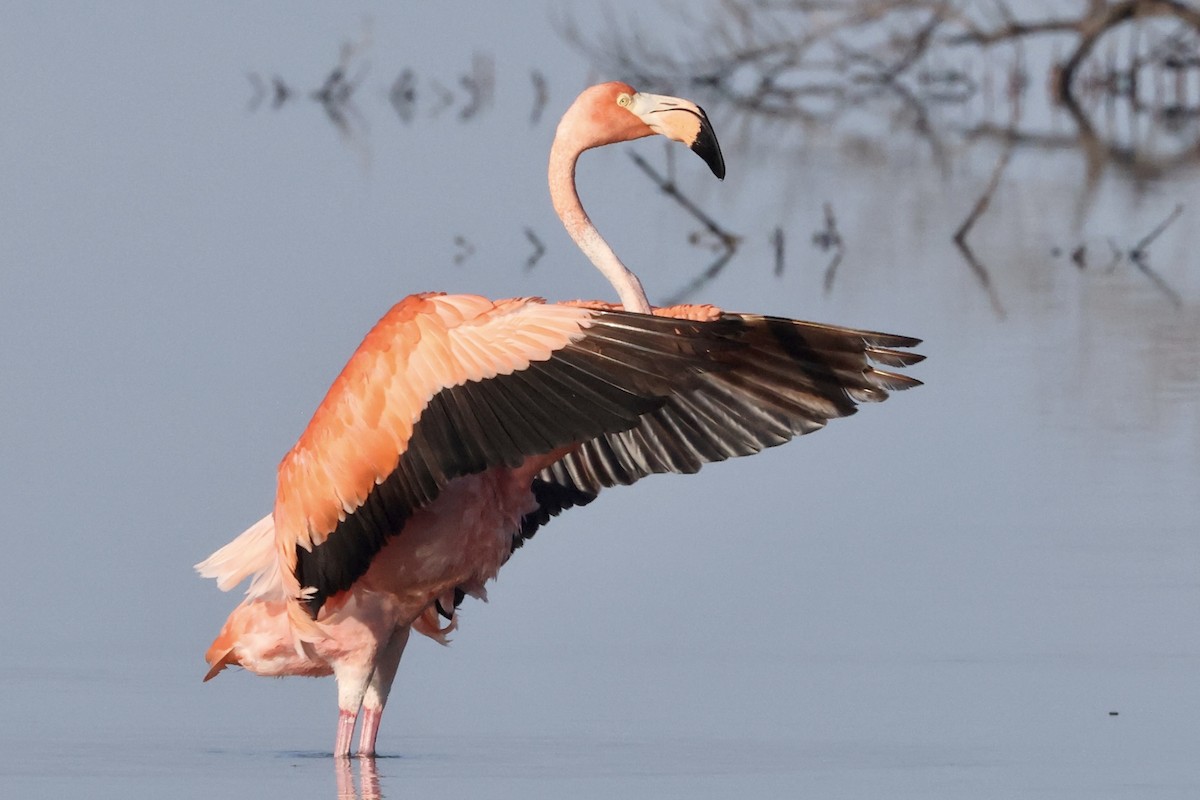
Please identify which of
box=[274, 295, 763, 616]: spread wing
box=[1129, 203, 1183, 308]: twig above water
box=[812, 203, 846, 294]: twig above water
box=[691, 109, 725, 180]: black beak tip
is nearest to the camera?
box=[274, 295, 763, 616]: spread wing

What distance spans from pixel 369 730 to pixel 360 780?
1.09ft

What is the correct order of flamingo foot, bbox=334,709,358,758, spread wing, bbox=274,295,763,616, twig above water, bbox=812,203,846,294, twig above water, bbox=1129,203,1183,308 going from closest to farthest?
spread wing, bbox=274,295,763,616, flamingo foot, bbox=334,709,358,758, twig above water, bbox=1129,203,1183,308, twig above water, bbox=812,203,846,294

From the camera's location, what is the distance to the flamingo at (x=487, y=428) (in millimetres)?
6004

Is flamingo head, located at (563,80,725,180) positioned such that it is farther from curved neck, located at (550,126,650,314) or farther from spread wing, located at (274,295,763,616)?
spread wing, located at (274,295,763,616)

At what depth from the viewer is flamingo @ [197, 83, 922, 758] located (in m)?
6.00

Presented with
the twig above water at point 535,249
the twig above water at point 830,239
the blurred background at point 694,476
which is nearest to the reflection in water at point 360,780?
the blurred background at point 694,476

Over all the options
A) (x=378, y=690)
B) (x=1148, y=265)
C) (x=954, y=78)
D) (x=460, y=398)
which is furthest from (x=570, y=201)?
(x=954, y=78)

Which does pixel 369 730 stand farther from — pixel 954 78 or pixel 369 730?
pixel 954 78

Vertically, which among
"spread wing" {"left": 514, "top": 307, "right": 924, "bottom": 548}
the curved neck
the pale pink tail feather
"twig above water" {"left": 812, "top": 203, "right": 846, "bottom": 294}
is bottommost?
the pale pink tail feather

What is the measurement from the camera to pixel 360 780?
6691 millimetres

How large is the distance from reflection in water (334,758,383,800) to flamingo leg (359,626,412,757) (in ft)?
0.27

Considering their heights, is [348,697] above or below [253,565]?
below

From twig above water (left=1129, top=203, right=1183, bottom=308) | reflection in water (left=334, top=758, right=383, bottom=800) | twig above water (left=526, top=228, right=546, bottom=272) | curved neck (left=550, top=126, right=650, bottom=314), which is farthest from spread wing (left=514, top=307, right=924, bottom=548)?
twig above water (left=526, top=228, right=546, bottom=272)

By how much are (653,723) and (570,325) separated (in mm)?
1563
